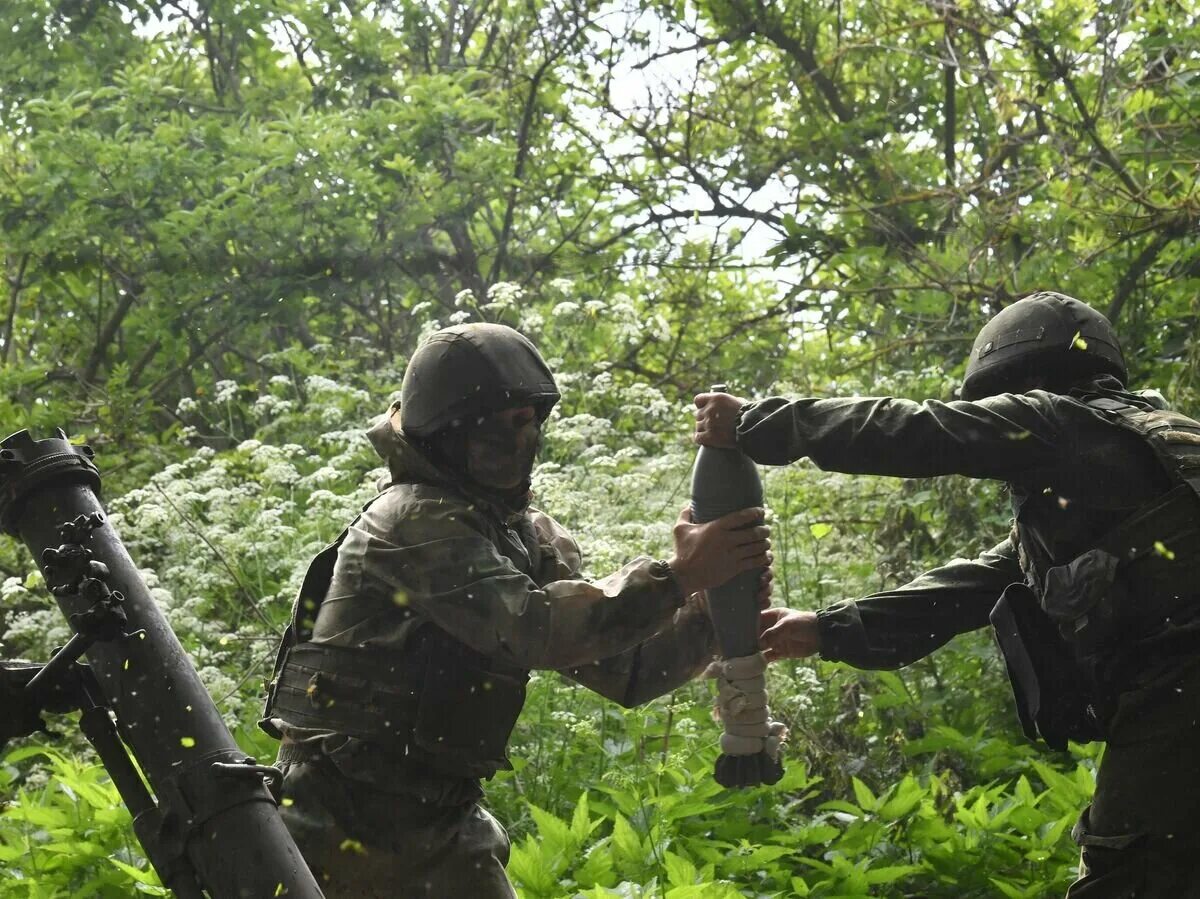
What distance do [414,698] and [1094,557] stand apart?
5.62ft

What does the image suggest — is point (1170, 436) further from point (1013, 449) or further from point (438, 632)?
point (438, 632)

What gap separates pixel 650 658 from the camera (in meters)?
3.74

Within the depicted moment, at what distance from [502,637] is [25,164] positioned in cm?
882

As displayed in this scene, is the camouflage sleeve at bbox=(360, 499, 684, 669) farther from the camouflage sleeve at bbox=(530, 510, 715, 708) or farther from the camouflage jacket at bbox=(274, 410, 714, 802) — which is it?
the camouflage sleeve at bbox=(530, 510, 715, 708)

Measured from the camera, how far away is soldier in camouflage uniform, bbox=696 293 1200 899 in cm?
341

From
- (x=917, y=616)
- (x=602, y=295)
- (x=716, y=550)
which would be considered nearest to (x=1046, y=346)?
(x=917, y=616)

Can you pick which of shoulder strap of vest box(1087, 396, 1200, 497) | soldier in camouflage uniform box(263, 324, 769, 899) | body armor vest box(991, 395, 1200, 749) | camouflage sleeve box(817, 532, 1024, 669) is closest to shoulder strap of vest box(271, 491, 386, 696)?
soldier in camouflage uniform box(263, 324, 769, 899)

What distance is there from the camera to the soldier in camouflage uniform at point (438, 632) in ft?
10.7

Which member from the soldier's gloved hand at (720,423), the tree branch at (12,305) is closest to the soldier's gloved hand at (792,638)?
the soldier's gloved hand at (720,423)

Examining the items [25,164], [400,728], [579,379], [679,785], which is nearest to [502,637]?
[400,728]

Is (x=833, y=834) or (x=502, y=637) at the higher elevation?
(x=502, y=637)

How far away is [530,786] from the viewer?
232 inches

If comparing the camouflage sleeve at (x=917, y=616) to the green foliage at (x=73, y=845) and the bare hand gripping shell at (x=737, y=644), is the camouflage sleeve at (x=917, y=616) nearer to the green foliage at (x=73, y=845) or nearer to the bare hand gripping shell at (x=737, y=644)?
the bare hand gripping shell at (x=737, y=644)

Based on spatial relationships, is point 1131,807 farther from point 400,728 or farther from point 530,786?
point 530,786
